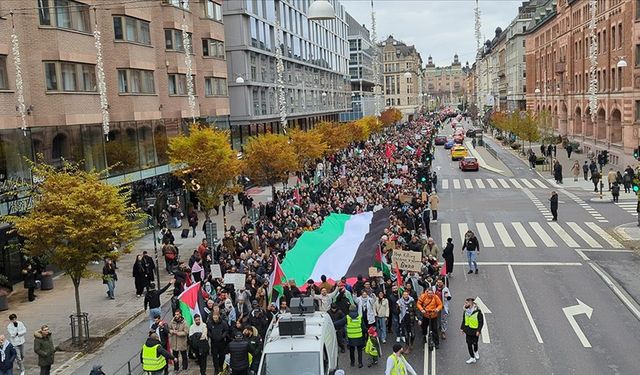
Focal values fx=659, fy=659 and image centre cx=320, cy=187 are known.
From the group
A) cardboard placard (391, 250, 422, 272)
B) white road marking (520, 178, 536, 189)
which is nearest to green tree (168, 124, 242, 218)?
cardboard placard (391, 250, 422, 272)

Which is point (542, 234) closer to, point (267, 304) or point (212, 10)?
point (267, 304)

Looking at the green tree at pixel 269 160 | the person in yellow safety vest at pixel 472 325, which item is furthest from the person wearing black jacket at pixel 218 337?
the green tree at pixel 269 160

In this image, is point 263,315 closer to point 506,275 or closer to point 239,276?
point 239,276

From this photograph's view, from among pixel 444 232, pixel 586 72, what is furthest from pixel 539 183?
pixel 586 72

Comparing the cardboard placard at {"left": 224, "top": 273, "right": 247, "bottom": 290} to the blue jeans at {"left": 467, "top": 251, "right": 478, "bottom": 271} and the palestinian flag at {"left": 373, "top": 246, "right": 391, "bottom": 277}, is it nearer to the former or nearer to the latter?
the palestinian flag at {"left": 373, "top": 246, "right": 391, "bottom": 277}

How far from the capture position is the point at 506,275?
24.8 meters

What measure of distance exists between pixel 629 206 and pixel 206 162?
2521 cm

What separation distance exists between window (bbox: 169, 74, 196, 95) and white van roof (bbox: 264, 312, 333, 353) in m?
29.7

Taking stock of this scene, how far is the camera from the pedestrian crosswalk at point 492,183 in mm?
51656

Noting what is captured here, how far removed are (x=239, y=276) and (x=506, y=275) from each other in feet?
35.4

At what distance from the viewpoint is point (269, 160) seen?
139 ft

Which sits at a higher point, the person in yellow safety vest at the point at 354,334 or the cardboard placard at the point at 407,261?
the cardboard placard at the point at 407,261

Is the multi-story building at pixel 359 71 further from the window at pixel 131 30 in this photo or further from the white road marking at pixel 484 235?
the white road marking at pixel 484 235

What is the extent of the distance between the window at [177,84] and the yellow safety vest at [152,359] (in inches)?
1129
